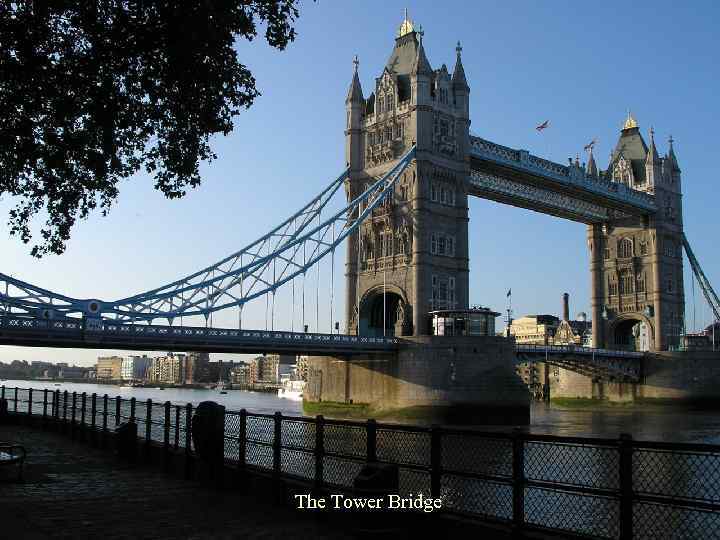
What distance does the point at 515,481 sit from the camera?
8742mm

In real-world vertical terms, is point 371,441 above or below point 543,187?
below

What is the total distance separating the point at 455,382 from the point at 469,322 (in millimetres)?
5911

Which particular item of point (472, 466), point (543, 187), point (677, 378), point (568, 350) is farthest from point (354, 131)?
point (472, 466)

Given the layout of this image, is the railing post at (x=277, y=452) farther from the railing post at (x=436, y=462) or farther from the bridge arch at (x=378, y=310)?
the bridge arch at (x=378, y=310)

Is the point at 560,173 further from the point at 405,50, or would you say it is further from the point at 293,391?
the point at 293,391

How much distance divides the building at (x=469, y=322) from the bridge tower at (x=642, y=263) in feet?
120

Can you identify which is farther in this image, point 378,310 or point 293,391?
point 293,391

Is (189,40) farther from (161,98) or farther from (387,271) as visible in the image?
(387,271)

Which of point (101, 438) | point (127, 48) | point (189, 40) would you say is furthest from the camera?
point (101, 438)

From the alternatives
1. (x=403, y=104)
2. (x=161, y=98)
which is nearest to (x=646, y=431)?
(x=403, y=104)

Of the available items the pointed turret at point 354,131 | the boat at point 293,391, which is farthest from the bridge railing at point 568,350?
the boat at point 293,391

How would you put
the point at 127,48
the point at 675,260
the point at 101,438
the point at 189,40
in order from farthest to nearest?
1. the point at 675,260
2. the point at 101,438
3. the point at 127,48
4. the point at 189,40

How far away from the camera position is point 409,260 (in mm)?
63750

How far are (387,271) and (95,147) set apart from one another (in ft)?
169
